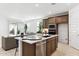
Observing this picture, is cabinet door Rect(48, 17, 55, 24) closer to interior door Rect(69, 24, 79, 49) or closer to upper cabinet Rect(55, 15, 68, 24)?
upper cabinet Rect(55, 15, 68, 24)

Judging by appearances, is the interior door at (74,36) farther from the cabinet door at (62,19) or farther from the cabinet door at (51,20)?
the cabinet door at (51,20)

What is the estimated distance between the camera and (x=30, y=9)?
1.72 meters

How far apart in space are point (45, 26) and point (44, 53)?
1.93 feet

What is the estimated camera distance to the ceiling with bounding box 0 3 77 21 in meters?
1.66

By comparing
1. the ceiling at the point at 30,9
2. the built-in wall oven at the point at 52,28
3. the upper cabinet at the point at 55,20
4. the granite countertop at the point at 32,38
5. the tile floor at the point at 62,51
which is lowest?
the tile floor at the point at 62,51

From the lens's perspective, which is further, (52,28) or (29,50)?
(52,28)

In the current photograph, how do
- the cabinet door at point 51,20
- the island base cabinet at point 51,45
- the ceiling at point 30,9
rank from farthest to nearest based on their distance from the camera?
the island base cabinet at point 51,45 → the cabinet door at point 51,20 → the ceiling at point 30,9

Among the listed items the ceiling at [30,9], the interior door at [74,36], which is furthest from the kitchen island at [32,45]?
the ceiling at [30,9]

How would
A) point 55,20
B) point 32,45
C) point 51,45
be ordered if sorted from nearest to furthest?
point 32,45, point 55,20, point 51,45

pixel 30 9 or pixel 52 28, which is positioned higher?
pixel 30 9

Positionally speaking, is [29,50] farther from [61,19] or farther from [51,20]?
[61,19]

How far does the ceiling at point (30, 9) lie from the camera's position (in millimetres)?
1659

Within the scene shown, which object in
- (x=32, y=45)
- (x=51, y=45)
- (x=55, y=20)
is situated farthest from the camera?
(x=51, y=45)

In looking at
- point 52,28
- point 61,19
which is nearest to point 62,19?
point 61,19
